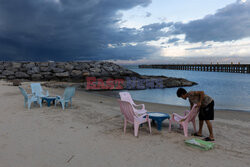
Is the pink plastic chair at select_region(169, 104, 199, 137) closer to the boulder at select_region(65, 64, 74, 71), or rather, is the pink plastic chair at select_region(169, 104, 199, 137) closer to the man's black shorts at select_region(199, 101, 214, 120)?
the man's black shorts at select_region(199, 101, 214, 120)

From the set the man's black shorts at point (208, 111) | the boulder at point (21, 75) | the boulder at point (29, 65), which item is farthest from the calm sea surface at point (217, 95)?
the boulder at point (29, 65)

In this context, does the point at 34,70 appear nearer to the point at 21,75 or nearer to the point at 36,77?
the point at 36,77

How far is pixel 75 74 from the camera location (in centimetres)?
2122

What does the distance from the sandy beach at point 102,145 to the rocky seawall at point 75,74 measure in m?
12.9

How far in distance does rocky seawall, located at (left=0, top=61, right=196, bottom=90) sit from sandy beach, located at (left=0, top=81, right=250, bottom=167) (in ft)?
42.2

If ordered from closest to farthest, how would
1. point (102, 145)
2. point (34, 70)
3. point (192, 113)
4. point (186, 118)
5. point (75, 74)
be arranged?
1. point (102, 145)
2. point (192, 113)
3. point (186, 118)
4. point (34, 70)
5. point (75, 74)

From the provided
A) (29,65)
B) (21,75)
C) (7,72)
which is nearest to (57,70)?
(29,65)

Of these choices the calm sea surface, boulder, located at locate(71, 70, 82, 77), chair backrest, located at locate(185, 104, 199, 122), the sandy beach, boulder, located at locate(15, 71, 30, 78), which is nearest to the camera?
the sandy beach

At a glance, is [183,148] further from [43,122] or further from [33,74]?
[33,74]

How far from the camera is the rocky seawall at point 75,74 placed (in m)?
20.1

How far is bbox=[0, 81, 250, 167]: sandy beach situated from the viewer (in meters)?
3.28

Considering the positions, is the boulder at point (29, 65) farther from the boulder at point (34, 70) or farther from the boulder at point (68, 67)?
the boulder at point (68, 67)

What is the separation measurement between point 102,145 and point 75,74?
1827cm

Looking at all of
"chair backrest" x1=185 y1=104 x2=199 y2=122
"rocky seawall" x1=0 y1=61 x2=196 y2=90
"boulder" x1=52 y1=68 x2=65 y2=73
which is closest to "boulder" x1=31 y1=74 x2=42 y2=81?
"rocky seawall" x1=0 y1=61 x2=196 y2=90
